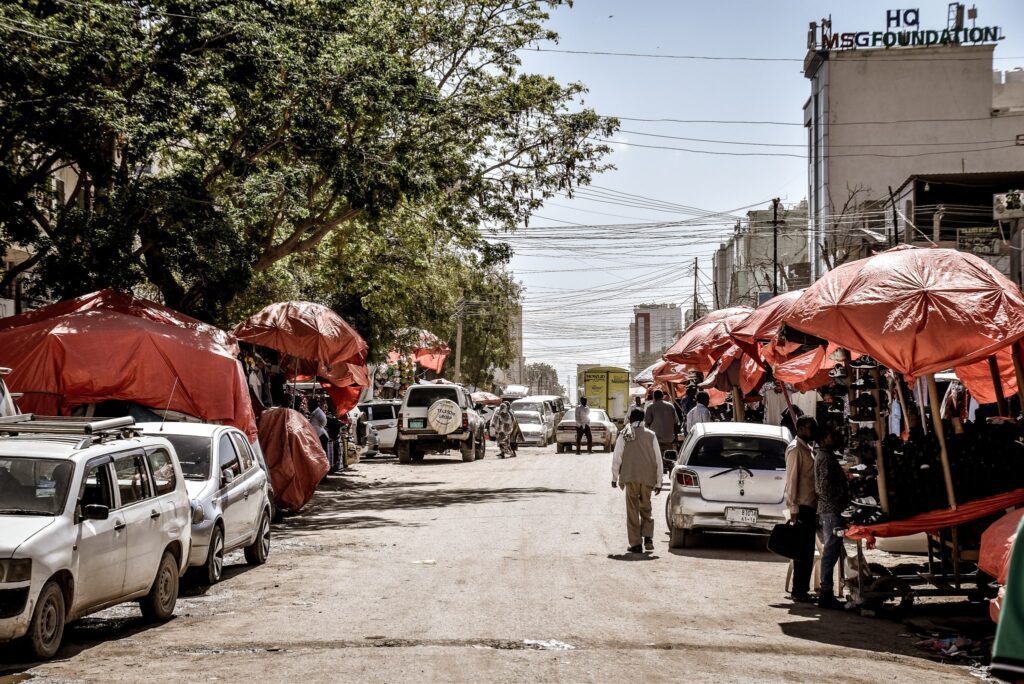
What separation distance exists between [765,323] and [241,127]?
12770mm

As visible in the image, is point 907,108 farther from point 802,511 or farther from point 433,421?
point 802,511

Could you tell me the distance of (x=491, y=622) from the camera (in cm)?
1017

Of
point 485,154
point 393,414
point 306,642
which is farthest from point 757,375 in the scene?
point 393,414

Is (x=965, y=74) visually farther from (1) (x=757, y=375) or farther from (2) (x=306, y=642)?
(2) (x=306, y=642)

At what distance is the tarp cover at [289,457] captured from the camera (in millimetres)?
19953

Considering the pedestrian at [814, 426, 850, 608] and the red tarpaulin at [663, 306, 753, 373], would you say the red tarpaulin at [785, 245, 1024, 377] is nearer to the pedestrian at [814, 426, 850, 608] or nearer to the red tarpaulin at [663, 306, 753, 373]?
the pedestrian at [814, 426, 850, 608]

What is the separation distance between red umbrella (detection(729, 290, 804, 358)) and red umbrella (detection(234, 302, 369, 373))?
9220mm

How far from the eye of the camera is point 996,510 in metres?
10.3

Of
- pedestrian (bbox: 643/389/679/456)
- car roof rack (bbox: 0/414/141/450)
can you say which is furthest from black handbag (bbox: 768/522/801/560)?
pedestrian (bbox: 643/389/679/456)

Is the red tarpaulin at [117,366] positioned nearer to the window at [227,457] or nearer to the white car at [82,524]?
the window at [227,457]

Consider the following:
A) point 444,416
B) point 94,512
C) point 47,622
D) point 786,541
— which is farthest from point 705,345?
point 444,416

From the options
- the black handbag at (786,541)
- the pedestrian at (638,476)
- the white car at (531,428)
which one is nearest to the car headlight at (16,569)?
the black handbag at (786,541)

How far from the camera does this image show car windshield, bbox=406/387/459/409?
121 ft

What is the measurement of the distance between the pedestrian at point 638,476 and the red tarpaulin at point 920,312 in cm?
501
